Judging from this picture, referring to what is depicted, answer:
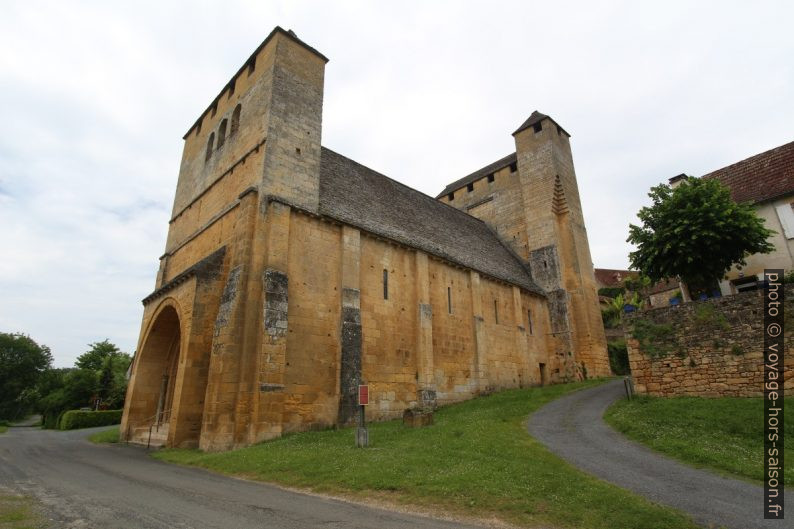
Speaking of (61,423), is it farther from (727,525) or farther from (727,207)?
(727,207)

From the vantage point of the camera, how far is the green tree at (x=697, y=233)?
14.7 metres

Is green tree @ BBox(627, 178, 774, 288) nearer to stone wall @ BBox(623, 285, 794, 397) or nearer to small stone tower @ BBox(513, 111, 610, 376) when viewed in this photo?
stone wall @ BBox(623, 285, 794, 397)

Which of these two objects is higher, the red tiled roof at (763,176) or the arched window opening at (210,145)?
the arched window opening at (210,145)

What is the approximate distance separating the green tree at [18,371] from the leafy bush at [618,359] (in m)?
61.4

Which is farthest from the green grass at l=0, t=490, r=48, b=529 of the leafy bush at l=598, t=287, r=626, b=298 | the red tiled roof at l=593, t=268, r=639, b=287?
the red tiled roof at l=593, t=268, r=639, b=287

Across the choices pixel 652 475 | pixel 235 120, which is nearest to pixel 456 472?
pixel 652 475

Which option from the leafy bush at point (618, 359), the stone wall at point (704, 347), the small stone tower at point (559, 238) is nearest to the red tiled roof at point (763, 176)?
the stone wall at point (704, 347)

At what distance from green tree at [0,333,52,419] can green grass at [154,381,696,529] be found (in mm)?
55448

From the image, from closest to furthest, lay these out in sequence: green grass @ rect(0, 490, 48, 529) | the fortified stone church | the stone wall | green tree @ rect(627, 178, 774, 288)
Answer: green grass @ rect(0, 490, 48, 529) < the stone wall < the fortified stone church < green tree @ rect(627, 178, 774, 288)

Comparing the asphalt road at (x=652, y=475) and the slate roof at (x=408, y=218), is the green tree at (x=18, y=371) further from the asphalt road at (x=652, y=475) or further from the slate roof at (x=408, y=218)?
the asphalt road at (x=652, y=475)

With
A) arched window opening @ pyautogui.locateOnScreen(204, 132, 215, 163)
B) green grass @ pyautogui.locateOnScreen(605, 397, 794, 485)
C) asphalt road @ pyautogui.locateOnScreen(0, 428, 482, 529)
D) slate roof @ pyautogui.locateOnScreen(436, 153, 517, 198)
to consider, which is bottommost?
asphalt road @ pyautogui.locateOnScreen(0, 428, 482, 529)

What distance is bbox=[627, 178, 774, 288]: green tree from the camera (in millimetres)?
14711

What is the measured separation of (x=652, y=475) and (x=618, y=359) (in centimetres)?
2537

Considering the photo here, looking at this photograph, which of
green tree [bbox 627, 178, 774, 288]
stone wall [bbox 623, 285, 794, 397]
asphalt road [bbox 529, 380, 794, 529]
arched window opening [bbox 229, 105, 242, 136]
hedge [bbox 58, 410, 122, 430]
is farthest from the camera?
hedge [bbox 58, 410, 122, 430]
